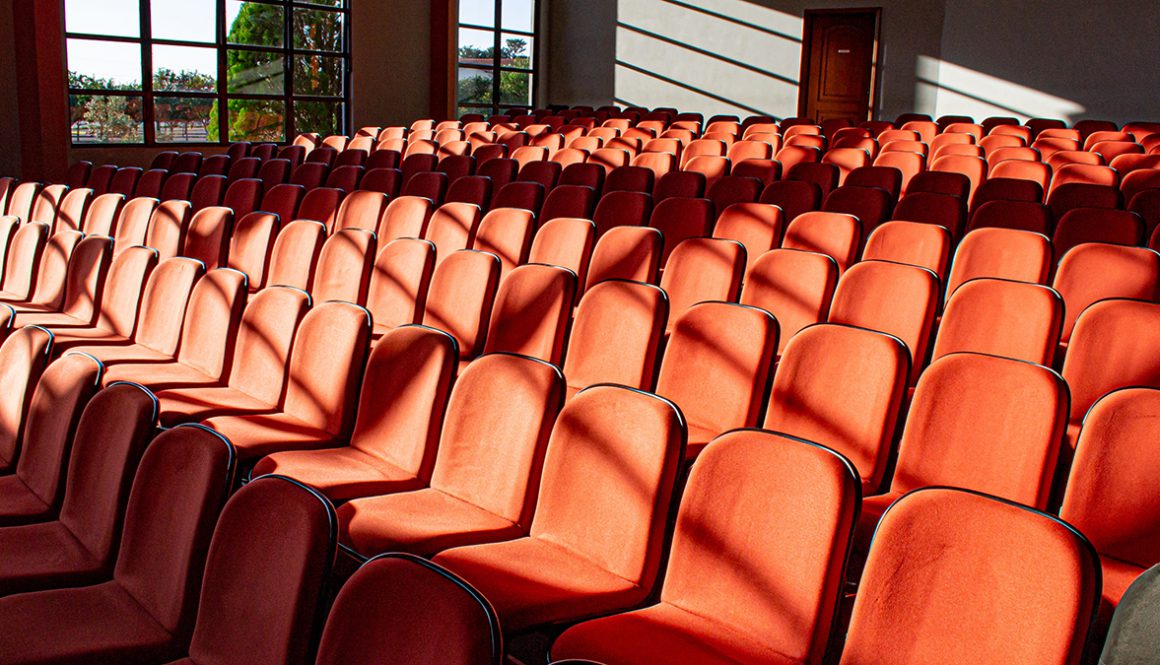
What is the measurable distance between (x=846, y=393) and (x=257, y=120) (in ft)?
32.8

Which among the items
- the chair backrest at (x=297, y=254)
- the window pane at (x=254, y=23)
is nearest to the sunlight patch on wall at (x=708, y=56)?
the window pane at (x=254, y=23)

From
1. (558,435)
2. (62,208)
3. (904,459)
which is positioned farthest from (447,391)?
(62,208)

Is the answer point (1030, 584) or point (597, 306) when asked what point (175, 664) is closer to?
point (1030, 584)

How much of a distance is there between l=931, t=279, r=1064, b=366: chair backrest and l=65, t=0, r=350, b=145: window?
9.20m

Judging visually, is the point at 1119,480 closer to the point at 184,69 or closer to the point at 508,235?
the point at 508,235

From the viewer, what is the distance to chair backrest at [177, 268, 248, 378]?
3324 mm

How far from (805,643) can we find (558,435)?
0.67 metres

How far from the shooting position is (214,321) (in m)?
3.40

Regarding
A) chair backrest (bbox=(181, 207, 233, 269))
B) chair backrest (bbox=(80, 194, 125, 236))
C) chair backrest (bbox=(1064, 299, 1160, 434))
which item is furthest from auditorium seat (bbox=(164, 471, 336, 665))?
chair backrest (bbox=(80, 194, 125, 236))

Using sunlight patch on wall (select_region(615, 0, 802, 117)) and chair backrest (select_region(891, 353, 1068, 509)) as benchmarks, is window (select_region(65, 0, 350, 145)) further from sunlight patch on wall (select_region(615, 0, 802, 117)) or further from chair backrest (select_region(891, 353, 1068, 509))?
chair backrest (select_region(891, 353, 1068, 509))

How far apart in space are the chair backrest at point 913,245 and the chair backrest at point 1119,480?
68.7 inches

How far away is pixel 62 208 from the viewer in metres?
5.77

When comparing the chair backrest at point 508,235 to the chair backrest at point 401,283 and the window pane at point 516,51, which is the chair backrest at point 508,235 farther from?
the window pane at point 516,51

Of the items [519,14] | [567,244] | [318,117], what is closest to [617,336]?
[567,244]
